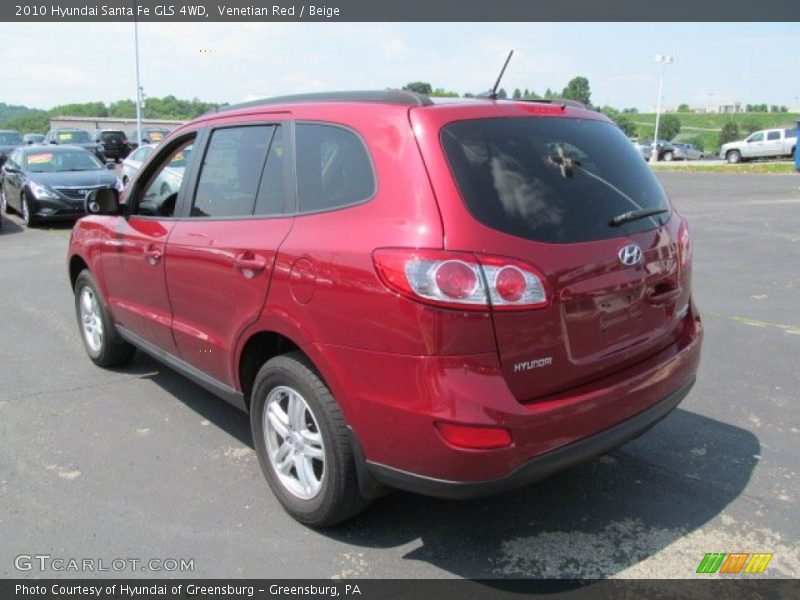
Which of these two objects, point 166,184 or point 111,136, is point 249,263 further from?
point 111,136

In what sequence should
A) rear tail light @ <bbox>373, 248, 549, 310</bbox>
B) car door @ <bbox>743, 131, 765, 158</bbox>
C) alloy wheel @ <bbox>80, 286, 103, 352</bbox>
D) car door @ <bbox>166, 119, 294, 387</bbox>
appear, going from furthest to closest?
car door @ <bbox>743, 131, 765, 158</bbox>, alloy wheel @ <bbox>80, 286, 103, 352</bbox>, car door @ <bbox>166, 119, 294, 387</bbox>, rear tail light @ <bbox>373, 248, 549, 310</bbox>

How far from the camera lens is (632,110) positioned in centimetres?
15762

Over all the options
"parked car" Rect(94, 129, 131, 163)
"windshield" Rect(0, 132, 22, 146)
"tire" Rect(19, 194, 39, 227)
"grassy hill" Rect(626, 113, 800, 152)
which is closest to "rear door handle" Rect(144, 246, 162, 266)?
"tire" Rect(19, 194, 39, 227)

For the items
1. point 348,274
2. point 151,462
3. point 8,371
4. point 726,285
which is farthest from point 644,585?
point 726,285

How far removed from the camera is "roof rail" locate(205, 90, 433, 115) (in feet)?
8.99

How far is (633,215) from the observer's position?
289 cm

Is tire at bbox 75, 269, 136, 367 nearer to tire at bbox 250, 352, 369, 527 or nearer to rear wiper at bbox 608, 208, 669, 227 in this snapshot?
tire at bbox 250, 352, 369, 527

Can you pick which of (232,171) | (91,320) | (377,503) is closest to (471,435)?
(377,503)

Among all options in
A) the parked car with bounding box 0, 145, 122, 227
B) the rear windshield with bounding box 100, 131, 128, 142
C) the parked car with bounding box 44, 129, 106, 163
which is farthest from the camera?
the rear windshield with bounding box 100, 131, 128, 142

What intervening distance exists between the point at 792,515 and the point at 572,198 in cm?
183

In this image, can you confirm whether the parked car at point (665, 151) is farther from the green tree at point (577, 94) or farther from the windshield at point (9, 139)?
the windshield at point (9, 139)

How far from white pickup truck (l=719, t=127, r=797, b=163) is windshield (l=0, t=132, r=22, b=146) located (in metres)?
37.9

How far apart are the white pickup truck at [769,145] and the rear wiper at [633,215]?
129 ft

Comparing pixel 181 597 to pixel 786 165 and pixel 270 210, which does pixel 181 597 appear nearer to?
pixel 270 210
